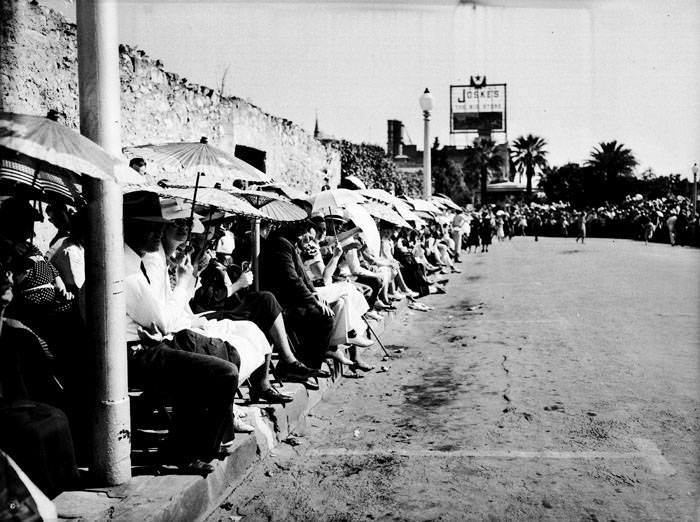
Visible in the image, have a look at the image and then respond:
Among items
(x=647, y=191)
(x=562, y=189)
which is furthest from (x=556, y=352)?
(x=562, y=189)

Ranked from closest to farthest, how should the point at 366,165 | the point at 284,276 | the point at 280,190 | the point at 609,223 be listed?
1. the point at 284,276
2. the point at 280,190
3. the point at 366,165
4. the point at 609,223

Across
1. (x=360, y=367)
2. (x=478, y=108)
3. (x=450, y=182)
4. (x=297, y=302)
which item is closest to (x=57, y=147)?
(x=297, y=302)

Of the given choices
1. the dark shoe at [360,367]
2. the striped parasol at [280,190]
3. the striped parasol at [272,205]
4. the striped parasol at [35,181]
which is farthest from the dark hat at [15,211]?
the striped parasol at [280,190]

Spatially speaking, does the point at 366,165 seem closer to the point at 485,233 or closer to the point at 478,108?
the point at 485,233

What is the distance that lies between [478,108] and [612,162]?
52.7 feet

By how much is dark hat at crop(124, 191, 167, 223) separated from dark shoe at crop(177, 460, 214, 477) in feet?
5.25

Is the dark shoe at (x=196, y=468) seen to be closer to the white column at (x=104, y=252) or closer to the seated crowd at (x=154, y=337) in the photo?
the seated crowd at (x=154, y=337)

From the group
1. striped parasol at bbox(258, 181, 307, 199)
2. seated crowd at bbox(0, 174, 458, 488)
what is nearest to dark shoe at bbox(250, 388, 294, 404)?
seated crowd at bbox(0, 174, 458, 488)

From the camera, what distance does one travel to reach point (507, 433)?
5.24m

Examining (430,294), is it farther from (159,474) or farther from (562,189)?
(562,189)

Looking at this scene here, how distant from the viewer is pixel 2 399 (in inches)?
126

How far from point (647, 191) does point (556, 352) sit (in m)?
76.3

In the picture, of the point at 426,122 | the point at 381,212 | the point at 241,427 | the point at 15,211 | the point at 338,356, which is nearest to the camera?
the point at 15,211

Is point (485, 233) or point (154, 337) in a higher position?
point (485, 233)
